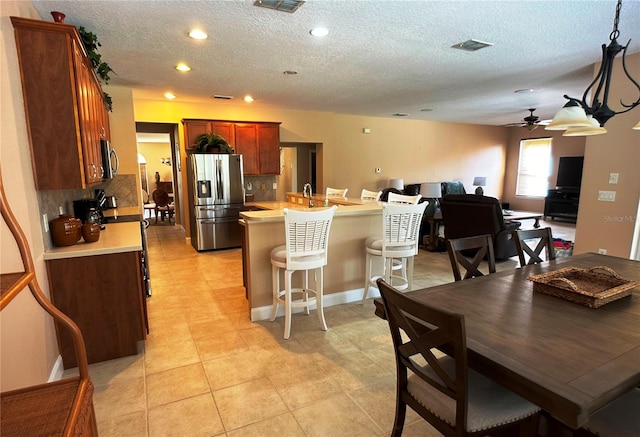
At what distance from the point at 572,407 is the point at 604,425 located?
591 millimetres

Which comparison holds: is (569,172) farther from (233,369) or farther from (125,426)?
(125,426)

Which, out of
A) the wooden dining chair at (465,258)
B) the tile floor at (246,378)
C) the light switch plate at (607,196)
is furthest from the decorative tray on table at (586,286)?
the light switch plate at (607,196)

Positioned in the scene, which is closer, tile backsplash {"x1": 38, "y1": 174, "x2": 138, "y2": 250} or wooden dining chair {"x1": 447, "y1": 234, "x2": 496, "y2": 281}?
wooden dining chair {"x1": 447, "y1": 234, "x2": 496, "y2": 281}

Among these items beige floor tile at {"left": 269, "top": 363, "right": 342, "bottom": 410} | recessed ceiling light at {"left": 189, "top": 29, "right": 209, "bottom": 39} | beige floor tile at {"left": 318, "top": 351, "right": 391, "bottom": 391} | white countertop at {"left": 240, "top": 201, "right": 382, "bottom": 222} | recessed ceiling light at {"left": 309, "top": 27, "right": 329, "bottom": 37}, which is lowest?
beige floor tile at {"left": 269, "top": 363, "right": 342, "bottom": 410}

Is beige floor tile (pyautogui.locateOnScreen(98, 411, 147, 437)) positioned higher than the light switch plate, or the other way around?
the light switch plate

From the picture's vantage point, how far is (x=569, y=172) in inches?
366

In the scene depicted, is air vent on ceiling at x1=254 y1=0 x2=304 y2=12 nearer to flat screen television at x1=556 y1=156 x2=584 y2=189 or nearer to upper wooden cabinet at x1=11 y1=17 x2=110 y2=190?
upper wooden cabinet at x1=11 y1=17 x2=110 y2=190

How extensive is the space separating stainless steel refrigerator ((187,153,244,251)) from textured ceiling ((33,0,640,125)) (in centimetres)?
112

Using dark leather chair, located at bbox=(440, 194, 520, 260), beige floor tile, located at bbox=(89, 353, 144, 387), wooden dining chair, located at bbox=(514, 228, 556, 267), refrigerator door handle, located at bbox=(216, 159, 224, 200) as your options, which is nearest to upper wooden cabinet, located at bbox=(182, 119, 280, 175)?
refrigerator door handle, located at bbox=(216, 159, 224, 200)

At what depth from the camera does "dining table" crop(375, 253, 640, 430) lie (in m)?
1.05

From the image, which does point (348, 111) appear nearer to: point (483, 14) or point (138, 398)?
point (483, 14)

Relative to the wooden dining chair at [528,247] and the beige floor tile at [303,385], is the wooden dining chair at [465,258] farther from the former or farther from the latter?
the beige floor tile at [303,385]

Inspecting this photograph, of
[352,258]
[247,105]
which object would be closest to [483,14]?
[352,258]

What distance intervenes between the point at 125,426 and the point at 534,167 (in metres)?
11.7
